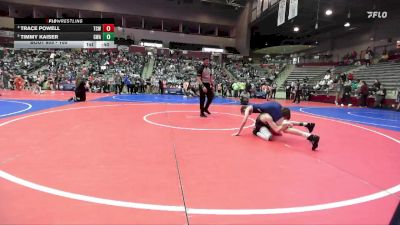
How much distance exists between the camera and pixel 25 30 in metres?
8.43

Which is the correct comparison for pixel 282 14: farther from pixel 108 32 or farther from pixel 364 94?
pixel 108 32

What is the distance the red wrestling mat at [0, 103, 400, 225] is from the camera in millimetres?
2221

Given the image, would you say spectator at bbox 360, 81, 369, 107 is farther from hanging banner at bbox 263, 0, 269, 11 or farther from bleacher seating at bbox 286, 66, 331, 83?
hanging banner at bbox 263, 0, 269, 11

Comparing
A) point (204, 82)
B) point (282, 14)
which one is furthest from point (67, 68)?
point (204, 82)

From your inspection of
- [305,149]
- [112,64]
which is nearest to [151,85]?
[112,64]

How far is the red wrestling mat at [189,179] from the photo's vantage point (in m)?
2.22

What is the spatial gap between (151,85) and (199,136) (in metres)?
20.2

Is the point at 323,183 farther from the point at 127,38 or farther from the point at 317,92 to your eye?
the point at 127,38

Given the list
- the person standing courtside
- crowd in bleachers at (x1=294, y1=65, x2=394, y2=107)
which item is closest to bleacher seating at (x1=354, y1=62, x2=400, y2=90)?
crowd in bleachers at (x1=294, y1=65, x2=394, y2=107)

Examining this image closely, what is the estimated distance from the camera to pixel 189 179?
9.84 ft
